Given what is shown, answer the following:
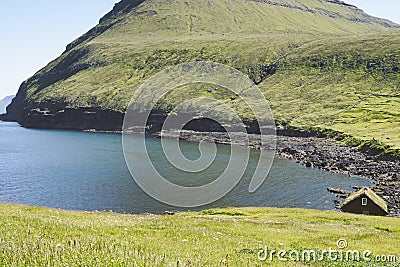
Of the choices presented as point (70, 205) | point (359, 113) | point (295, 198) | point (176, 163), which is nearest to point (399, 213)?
point (295, 198)

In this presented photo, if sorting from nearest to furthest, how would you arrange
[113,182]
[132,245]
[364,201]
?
1. [132,245]
2. [364,201]
3. [113,182]

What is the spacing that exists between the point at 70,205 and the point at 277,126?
13066 centimetres

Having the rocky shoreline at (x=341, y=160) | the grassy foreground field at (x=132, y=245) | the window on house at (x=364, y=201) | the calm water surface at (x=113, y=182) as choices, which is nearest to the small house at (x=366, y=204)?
the window on house at (x=364, y=201)

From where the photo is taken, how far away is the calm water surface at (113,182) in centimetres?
8062

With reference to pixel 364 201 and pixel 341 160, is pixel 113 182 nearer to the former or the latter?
pixel 364 201

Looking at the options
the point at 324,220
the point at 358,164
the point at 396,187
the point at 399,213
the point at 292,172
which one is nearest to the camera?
the point at 324,220

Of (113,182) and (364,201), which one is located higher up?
(364,201)

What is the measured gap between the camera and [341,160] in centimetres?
12575

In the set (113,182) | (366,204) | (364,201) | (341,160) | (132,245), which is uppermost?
(132,245)

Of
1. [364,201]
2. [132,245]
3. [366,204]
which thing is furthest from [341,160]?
[132,245]

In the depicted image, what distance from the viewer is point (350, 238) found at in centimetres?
2995

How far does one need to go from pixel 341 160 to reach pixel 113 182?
6959 cm

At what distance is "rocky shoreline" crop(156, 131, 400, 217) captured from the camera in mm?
91562

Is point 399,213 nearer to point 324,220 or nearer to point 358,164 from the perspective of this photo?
point 324,220
